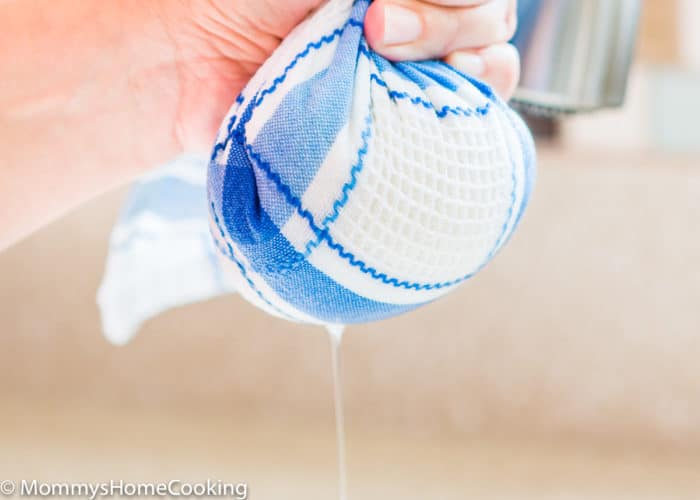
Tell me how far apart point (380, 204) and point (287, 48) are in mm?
85

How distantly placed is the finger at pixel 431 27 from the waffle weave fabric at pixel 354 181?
0.04 feet

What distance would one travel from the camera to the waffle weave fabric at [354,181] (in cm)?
35

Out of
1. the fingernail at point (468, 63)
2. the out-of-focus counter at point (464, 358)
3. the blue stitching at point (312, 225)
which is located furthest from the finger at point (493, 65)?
the out-of-focus counter at point (464, 358)

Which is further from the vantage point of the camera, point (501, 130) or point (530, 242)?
point (530, 242)

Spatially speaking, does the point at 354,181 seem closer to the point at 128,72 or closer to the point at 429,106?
the point at 429,106

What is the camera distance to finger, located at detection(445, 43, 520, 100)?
0.44 m

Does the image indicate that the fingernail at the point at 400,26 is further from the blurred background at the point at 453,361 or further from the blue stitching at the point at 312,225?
the blurred background at the point at 453,361

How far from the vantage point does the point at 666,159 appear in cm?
99

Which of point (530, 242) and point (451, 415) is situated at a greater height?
point (530, 242)

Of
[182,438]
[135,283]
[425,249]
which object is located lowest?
[182,438]

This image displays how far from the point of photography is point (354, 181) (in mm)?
345

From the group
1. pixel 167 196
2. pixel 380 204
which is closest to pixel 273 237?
pixel 380 204

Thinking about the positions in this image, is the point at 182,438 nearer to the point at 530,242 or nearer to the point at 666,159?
the point at 530,242

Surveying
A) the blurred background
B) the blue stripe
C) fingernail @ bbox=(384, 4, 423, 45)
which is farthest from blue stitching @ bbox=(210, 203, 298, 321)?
the blurred background
